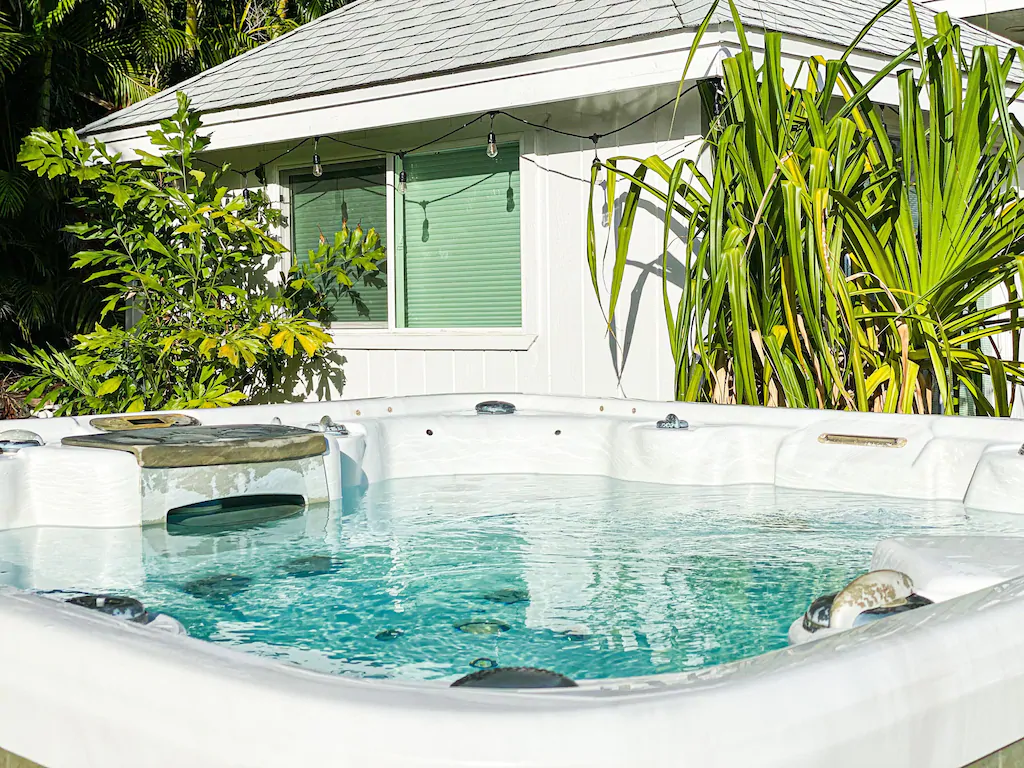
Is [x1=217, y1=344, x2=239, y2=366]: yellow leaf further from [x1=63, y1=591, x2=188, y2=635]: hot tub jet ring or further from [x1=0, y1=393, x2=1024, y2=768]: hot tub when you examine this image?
[x1=63, y1=591, x2=188, y2=635]: hot tub jet ring

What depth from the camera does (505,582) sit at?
269 cm

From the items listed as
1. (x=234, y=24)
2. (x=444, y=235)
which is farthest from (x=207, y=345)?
(x=234, y=24)

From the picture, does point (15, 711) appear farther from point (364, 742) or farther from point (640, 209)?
point (640, 209)

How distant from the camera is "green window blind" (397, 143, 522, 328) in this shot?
5.77 metres

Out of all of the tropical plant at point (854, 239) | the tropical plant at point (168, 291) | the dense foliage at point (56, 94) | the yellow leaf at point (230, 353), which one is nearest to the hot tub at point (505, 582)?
the tropical plant at point (854, 239)

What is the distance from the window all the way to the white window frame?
0.02 m

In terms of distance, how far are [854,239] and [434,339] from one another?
2.41 meters

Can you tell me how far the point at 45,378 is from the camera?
251 inches

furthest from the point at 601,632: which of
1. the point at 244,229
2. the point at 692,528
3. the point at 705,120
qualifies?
the point at 244,229

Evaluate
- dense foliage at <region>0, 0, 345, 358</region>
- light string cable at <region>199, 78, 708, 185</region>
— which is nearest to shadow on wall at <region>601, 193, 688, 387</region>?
light string cable at <region>199, 78, 708, 185</region>

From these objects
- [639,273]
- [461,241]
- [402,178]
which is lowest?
[639,273]

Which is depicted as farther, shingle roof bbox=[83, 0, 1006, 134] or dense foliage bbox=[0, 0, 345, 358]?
dense foliage bbox=[0, 0, 345, 358]

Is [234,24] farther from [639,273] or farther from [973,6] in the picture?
[639,273]

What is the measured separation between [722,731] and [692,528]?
228cm
